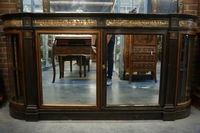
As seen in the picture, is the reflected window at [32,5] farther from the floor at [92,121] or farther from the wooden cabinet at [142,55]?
the wooden cabinet at [142,55]

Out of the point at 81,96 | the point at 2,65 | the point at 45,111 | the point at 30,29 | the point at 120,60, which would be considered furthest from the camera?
the point at 120,60

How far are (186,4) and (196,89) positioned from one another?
128cm

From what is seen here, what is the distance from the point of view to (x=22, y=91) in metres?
1.99

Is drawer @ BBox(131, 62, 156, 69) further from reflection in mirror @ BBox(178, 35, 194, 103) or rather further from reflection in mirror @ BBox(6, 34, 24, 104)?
reflection in mirror @ BBox(6, 34, 24, 104)

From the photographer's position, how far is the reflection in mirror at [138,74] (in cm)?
216

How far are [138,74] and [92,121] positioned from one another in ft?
4.14

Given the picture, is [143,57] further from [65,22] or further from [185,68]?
[65,22]

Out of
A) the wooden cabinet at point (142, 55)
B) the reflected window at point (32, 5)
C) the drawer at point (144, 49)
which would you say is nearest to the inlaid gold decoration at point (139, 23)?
the wooden cabinet at point (142, 55)

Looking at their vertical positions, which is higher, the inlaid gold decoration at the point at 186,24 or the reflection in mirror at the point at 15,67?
the inlaid gold decoration at the point at 186,24

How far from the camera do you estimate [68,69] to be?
2639mm

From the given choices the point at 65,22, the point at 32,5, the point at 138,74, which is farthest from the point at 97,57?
the point at 32,5

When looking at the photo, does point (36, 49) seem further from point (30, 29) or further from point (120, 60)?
point (120, 60)

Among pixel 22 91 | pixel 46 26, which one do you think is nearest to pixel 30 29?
pixel 46 26

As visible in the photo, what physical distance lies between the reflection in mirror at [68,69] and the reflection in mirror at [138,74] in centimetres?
31
